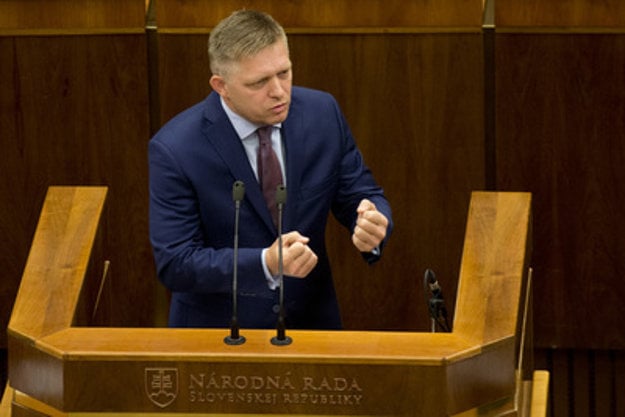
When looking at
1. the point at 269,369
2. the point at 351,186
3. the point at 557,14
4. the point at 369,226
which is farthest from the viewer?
the point at 557,14

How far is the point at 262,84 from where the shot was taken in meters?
1.03

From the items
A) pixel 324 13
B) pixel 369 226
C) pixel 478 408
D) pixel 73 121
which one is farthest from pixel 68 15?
pixel 478 408

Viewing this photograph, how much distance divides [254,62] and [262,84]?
0.05ft

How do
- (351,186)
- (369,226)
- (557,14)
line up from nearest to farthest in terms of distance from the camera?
(369,226) < (351,186) < (557,14)

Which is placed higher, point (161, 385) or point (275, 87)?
point (275, 87)

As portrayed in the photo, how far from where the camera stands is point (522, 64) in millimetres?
1374

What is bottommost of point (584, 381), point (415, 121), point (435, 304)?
point (584, 381)

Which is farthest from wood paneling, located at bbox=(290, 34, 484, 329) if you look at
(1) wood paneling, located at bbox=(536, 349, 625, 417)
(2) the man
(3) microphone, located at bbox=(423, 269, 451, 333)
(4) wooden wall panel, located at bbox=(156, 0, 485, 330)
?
(3) microphone, located at bbox=(423, 269, 451, 333)

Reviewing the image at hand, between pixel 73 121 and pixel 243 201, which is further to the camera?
pixel 73 121

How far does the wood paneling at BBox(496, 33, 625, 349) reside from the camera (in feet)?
4.50

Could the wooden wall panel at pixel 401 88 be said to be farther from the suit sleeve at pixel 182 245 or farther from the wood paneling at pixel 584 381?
→ the suit sleeve at pixel 182 245

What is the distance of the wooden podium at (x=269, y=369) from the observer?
0.87m

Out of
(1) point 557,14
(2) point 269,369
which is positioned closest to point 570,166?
(1) point 557,14

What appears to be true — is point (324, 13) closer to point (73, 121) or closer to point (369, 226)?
point (73, 121)
